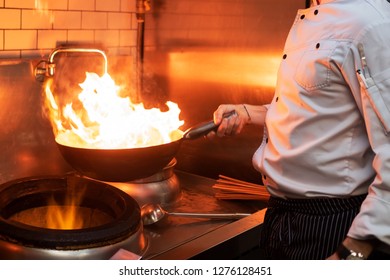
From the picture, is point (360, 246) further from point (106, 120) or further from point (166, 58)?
point (166, 58)

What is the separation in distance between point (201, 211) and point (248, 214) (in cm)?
20

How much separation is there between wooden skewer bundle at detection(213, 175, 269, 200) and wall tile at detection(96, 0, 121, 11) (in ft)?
2.93

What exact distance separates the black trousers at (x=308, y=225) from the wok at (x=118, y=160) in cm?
36

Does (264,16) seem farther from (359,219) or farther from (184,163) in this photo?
(359,219)

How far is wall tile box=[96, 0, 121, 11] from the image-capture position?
Result: 236 cm

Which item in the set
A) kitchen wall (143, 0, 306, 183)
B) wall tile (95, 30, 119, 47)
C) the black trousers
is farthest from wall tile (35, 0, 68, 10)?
the black trousers

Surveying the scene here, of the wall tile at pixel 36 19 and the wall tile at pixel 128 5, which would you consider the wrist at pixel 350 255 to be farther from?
the wall tile at pixel 128 5

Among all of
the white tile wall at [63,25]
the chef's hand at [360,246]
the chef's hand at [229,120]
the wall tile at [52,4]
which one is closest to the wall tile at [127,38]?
the white tile wall at [63,25]

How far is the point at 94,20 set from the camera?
2.35 meters

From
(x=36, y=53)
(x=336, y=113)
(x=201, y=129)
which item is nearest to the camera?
(x=336, y=113)

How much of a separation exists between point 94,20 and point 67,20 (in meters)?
0.15

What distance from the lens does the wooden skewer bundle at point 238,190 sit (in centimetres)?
209

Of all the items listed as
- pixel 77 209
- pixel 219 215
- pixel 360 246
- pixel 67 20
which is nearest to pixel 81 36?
pixel 67 20

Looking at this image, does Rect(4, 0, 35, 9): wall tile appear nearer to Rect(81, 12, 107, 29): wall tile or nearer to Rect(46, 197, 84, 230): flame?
Rect(81, 12, 107, 29): wall tile
